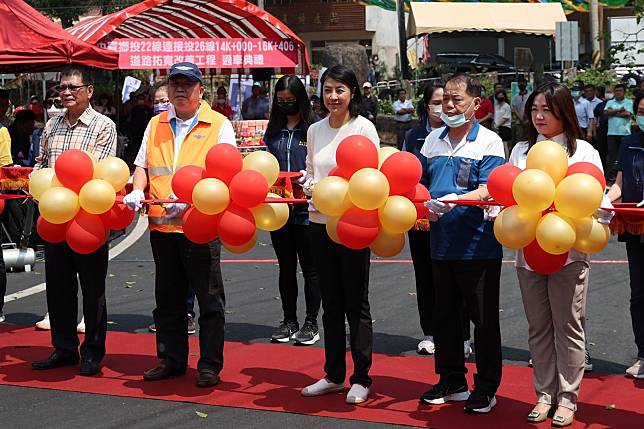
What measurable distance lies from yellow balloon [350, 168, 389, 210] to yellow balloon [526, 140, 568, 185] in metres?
0.81

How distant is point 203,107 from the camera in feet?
Answer: 22.3

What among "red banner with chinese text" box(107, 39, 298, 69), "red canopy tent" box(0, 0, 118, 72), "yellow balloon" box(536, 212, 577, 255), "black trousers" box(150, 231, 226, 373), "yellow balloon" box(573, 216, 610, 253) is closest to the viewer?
"yellow balloon" box(536, 212, 577, 255)

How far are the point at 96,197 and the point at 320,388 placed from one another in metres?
1.82

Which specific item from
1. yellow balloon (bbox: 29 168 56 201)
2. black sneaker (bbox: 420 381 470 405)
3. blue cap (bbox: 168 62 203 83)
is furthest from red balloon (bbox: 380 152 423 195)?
yellow balloon (bbox: 29 168 56 201)

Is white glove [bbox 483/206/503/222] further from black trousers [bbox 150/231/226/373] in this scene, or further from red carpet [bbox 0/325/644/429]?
black trousers [bbox 150/231/226/373]

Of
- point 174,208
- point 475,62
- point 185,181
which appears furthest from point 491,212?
point 475,62

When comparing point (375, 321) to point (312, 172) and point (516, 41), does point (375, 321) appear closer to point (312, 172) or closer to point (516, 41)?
point (312, 172)

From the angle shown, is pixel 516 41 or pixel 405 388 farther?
pixel 516 41

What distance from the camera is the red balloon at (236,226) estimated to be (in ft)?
20.0

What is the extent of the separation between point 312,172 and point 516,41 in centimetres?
3616

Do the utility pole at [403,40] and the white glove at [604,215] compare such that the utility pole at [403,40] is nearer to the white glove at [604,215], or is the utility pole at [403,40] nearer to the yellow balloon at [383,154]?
the yellow balloon at [383,154]

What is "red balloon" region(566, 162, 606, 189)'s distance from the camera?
17.9 ft

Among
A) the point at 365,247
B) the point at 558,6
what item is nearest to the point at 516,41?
the point at 558,6

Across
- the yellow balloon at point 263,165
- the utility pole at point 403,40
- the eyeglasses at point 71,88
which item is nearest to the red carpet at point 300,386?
the yellow balloon at point 263,165
